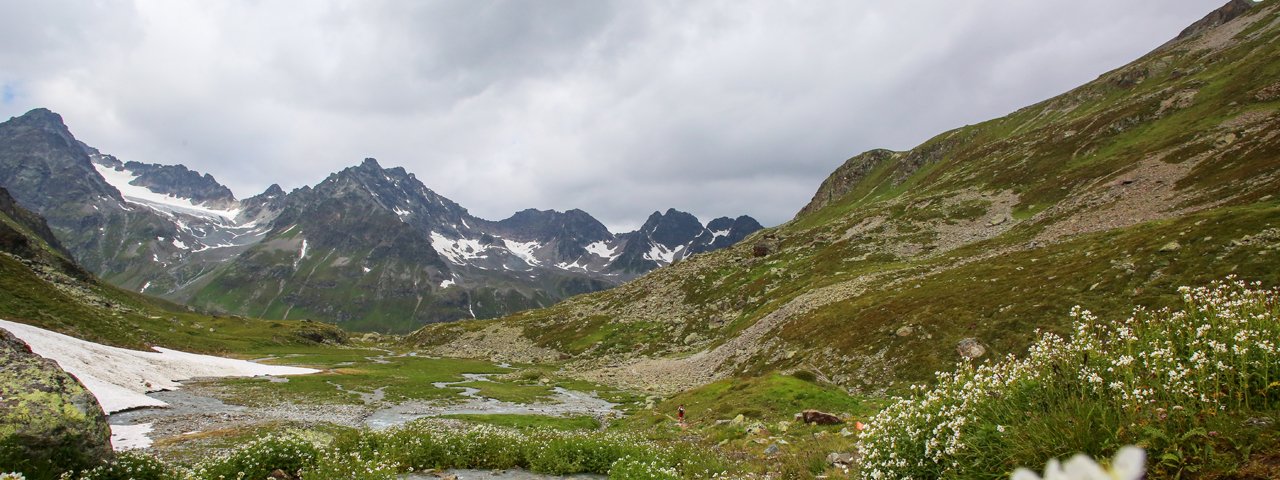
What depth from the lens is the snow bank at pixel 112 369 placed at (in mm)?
32875

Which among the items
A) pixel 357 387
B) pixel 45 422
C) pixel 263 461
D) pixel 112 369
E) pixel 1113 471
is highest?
pixel 1113 471

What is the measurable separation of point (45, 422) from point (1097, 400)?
20.6 m

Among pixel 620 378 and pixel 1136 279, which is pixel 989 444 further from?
pixel 620 378

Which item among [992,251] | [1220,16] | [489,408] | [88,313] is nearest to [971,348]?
[992,251]

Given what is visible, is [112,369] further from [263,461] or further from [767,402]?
[767,402]

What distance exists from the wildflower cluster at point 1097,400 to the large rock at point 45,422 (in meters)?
16.9

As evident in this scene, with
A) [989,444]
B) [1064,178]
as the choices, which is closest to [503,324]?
[1064,178]

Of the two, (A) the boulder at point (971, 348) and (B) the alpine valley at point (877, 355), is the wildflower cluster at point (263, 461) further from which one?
(A) the boulder at point (971, 348)

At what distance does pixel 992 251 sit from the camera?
6606 cm

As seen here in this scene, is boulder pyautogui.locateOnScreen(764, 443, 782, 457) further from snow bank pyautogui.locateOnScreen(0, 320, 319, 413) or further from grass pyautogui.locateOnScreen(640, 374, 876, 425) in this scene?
snow bank pyautogui.locateOnScreen(0, 320, 319, 413)

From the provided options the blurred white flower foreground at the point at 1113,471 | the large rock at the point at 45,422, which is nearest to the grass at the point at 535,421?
the large rock at the point at 45,422

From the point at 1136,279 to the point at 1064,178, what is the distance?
2729 inches

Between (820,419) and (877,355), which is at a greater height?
(820,419)

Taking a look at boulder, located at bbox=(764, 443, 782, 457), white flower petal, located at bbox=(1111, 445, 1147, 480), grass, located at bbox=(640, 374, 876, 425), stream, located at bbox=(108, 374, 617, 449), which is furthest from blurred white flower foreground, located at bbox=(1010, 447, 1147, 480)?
stream, located at bbox=(108, 374, 617, 449)
